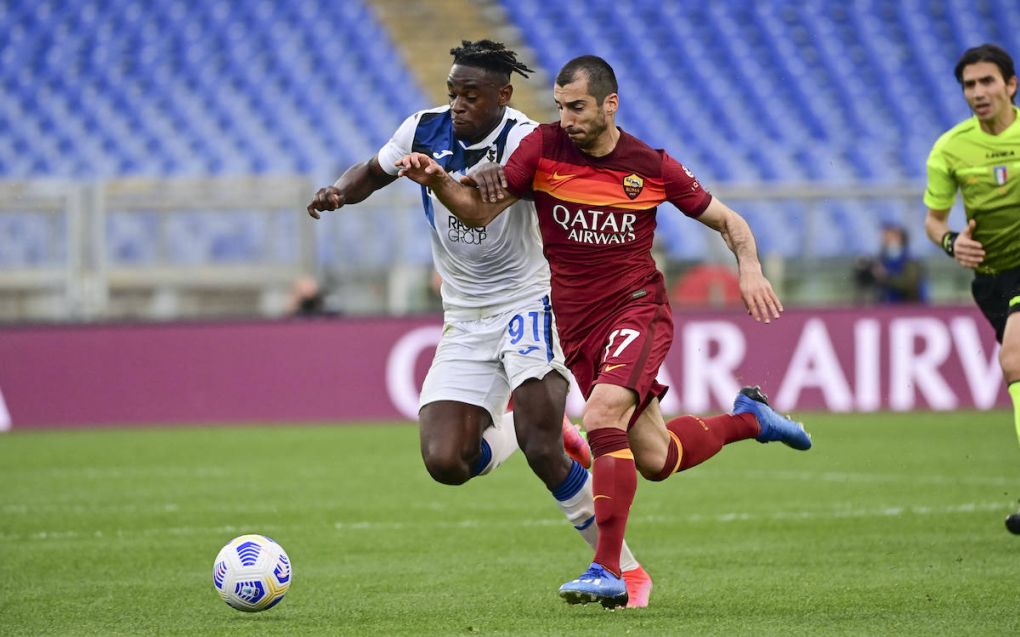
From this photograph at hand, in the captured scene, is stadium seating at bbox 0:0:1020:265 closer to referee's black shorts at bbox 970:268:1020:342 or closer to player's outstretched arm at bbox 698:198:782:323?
referee's black shorts at bbox 970:268:1020:342

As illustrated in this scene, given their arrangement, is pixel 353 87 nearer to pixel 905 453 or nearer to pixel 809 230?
pixel 809 230

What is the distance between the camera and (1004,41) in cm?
2247

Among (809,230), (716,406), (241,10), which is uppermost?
(241,10)

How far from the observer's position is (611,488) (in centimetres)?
605

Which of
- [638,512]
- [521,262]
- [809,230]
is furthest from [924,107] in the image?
[521,262]

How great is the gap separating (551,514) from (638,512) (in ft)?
1.73

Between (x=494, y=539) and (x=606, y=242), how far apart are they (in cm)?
263

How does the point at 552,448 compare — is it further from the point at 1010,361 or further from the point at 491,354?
the point at 1010,361

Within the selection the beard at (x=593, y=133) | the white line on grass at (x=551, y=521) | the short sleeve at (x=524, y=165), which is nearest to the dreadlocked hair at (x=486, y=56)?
the short sleeve at (x=524, y=165)

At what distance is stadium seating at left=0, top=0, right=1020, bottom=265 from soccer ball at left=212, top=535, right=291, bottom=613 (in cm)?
1459

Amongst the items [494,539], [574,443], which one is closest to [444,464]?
[574,443]

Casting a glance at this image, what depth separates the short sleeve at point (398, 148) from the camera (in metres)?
6.94

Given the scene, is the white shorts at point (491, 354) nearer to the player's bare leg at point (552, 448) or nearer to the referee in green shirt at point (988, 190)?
the player's bare leg at point (552, 448)

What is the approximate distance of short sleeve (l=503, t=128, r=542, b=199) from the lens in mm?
6375
